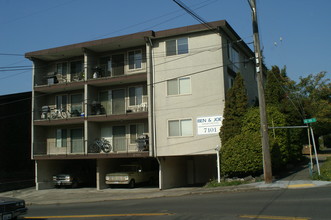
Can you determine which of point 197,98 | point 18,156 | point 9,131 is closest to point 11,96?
point 9,131

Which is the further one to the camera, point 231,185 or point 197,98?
point 197,98

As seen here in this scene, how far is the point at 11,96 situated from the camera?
28.5 meters

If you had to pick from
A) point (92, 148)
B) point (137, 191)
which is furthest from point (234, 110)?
point (92, 148)

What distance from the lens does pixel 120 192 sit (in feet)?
72.5

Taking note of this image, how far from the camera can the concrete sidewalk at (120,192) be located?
1633 cm

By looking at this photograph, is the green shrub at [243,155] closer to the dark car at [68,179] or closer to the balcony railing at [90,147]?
the balcony railing at [90,147]

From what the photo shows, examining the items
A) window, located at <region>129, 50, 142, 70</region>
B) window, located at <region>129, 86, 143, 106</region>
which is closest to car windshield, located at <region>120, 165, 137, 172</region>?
window, located at <region>129, 86, 143, 106</region>

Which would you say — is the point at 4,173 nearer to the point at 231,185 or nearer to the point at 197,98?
the point at 197,98

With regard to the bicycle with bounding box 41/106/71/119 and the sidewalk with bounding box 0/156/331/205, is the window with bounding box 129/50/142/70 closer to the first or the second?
the bicycle with bounding box 41/106/71/119

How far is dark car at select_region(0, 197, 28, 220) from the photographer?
35.5ft

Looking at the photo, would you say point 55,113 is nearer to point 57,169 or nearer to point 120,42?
point 57,169

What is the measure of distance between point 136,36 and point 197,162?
10.4 metres

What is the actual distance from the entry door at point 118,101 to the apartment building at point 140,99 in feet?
0.27

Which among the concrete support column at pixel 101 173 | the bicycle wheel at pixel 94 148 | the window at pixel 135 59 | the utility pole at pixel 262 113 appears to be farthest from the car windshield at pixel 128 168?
the utility pole at pixel 262 113
